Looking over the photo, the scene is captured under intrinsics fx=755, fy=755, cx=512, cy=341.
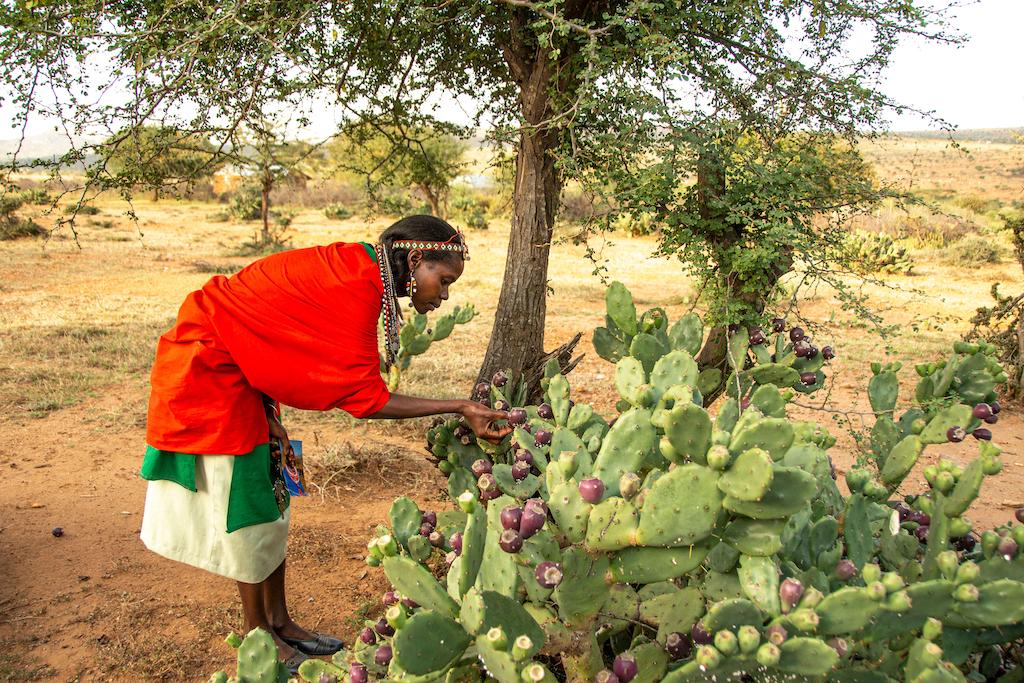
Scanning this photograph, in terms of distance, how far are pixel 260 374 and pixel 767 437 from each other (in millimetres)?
1679

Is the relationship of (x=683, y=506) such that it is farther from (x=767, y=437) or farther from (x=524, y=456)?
(x=524, y=456)

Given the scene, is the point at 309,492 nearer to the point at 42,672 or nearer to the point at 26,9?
the point at 42,672

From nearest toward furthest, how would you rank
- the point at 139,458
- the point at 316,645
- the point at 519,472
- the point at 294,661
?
the point at 519,472 → the point at 294,661 → the point at 316,645 → the point at 139,458

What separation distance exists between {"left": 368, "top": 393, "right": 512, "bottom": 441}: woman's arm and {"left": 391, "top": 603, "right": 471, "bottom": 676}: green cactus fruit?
1.13 metres

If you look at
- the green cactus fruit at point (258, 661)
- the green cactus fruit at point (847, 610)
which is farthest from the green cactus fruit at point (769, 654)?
the green cactus fruit at point (258, 661)

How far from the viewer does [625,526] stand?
4.32 ft

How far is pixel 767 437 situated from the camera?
1.25 meters

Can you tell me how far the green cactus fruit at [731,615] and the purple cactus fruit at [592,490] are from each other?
280 millimetres

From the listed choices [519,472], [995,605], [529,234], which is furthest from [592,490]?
[529,234]

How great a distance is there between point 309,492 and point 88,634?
1.50m

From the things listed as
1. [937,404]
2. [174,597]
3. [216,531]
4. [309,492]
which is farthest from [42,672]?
[937,404]

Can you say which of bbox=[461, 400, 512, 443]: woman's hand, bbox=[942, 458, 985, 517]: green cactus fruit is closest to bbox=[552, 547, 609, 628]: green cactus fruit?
bbox=[942, 458, 985, 517]: green cactus fruit

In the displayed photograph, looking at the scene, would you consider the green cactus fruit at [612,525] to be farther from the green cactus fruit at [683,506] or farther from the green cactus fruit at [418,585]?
the green cactus fruit at [418,585]

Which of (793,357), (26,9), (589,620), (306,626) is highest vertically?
(26,9)
